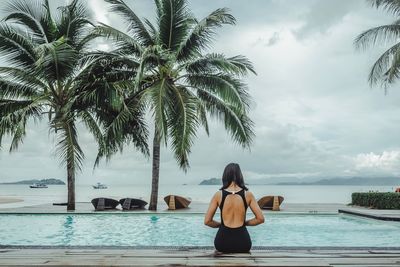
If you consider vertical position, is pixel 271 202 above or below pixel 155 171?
below

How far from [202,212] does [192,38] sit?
21.6 feet

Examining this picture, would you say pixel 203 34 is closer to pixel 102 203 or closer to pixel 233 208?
pixel 102 203

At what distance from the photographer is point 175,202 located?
19750 mm

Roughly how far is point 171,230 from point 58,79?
7.83 meters

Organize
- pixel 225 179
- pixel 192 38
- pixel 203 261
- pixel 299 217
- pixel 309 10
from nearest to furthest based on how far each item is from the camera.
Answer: pixel 203 261, pixel 225 179, pixel 309 10, pixel 299 217, pixel 192 38

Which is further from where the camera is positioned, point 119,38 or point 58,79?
point 119,38

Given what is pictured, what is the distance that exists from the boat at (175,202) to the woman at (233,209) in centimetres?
1378

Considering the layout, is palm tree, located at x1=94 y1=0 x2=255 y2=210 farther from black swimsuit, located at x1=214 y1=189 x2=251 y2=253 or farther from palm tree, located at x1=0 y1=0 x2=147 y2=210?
black swimsuit, located at x1=214 y1=189 x2=251 y2=253

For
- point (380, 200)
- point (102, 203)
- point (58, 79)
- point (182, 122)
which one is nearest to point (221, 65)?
point (182, 122)

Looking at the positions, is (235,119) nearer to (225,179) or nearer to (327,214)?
(327,214)

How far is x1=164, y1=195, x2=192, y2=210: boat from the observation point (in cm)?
1962

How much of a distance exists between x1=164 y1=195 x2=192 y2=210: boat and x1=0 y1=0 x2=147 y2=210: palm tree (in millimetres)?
3359

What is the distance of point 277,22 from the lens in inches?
623

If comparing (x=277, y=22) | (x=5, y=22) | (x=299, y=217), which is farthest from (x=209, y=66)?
(x=5, y=22)
